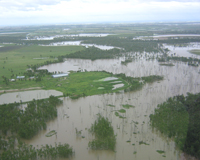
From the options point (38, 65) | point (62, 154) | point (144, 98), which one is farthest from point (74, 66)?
point (62, 154)

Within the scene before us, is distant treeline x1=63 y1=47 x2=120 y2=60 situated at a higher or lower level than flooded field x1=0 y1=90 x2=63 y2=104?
higher

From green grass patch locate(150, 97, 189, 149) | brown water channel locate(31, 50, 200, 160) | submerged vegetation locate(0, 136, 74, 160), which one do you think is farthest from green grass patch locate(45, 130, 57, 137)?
green grass patch locate(150, 97, 189, 149)

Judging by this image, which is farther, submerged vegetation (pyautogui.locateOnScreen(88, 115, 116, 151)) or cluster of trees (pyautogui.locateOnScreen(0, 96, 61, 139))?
cluster of trees (pyautogui.locateOnScreen(0, 96, 61, 139))

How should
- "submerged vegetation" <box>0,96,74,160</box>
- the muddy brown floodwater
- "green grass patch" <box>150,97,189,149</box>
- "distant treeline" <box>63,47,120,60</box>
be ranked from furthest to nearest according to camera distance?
"distant treeline" <box>63,47,120,60</box> → "green grass patch" <box>150,97,189,149</box> → the muddy brown floodwater → "submerged vegetation" <box>0,96,74,160</box>

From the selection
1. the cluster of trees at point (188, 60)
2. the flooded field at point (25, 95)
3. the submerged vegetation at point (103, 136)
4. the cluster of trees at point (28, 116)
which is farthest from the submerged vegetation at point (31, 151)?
the cluster of trees at point (188, 60)

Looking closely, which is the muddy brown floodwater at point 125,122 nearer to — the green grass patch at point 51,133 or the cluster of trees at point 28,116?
the green grass patch at point 51,133

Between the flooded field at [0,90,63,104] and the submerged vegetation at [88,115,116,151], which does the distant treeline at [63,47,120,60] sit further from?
the submerged vegetation at [88,115,116,151]
